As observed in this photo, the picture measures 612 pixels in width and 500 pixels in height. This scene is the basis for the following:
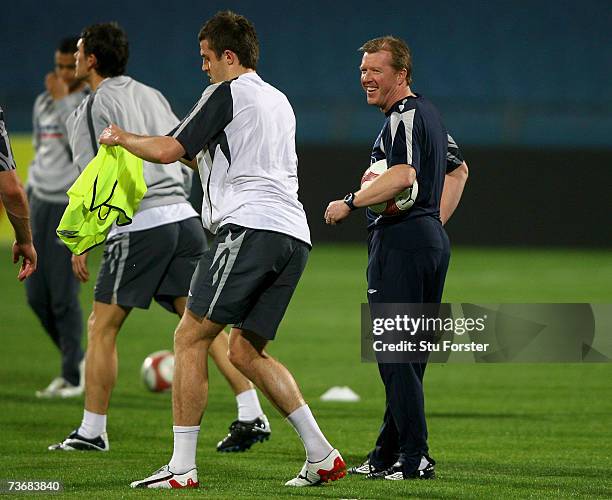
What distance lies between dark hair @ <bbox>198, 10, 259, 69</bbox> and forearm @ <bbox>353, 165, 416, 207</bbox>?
2.77ft

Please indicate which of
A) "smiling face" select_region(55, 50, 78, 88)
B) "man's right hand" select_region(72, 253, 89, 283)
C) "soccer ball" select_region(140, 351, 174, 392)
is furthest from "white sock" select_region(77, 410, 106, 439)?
"smiling face" select_region(55, 50, 78, 88)

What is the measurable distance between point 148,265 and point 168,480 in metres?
1.74

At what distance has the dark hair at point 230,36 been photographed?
5664 mm

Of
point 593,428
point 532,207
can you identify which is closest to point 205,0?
point 532,207

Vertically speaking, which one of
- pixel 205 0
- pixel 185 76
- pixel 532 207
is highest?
pixel 205 0

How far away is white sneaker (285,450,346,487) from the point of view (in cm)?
568

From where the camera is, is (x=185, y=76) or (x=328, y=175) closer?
(x=328, y=175)

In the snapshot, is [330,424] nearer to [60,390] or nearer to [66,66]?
[60,390]

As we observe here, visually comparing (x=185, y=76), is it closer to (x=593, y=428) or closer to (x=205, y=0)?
(x=205, y=0)

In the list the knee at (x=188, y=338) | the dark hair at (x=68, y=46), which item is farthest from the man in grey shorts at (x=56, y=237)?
the knee at (x=188, y=338)

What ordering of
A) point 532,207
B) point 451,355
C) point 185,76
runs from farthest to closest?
point 185,76 → point 532,207 → point 451,355

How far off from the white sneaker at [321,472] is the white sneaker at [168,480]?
18.7 inches

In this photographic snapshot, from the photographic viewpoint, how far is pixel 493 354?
664cm

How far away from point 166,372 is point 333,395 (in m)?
1.29
